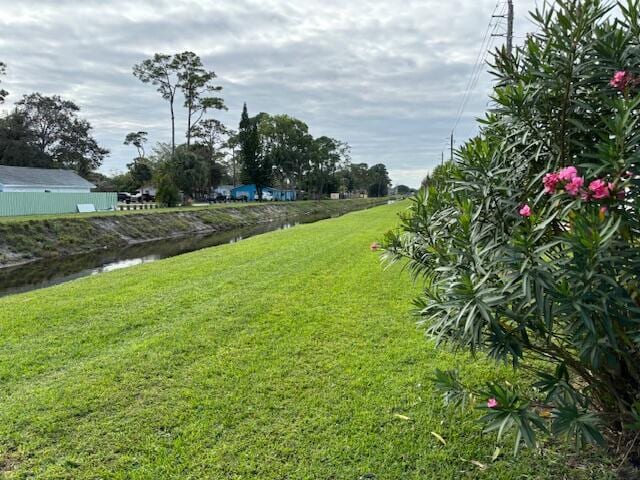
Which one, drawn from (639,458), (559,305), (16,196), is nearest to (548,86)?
(559,305)

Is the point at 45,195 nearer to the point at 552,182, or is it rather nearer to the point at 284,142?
the point at 552,182

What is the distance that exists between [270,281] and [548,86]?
6.80m

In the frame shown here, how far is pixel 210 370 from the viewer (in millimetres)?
4172

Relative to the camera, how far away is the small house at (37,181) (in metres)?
36.2

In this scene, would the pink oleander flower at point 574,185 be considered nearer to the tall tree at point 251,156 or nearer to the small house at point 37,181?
the small house at point 37,181

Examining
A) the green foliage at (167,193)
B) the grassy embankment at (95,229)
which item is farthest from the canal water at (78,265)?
the green foliage at (167,193)

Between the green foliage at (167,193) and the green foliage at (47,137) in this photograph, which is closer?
the green foliage at (167,193)

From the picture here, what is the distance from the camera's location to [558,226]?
2.14 meters

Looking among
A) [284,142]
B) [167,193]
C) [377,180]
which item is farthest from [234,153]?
[377,180]

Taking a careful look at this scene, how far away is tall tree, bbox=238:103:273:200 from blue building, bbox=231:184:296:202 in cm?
397

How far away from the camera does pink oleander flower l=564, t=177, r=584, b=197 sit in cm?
174

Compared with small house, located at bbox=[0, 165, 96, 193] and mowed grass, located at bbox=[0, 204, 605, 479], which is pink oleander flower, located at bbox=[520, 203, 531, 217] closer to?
mowed grass, located at bbox=[0, 204, 605, 479]

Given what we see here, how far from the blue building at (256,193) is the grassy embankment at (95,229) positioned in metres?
35.7

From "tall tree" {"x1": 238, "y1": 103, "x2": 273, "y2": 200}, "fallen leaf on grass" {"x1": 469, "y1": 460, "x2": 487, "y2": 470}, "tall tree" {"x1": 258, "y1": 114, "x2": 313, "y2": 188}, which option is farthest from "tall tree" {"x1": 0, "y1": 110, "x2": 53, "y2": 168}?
"fallen leaf on grass" {"x1": 469, "y1": 460, "x2": 487, "y2": 470}
